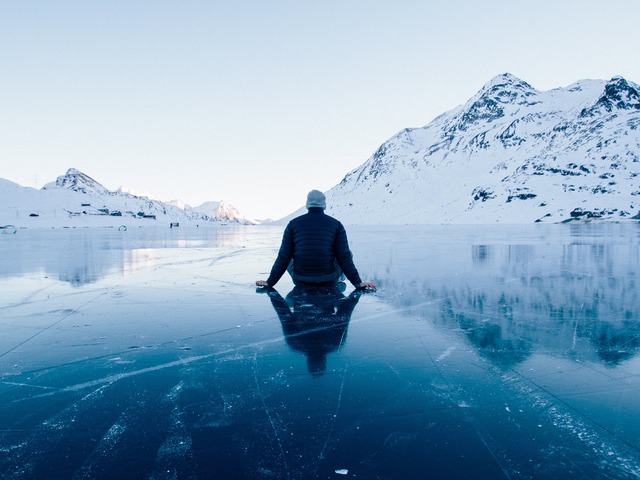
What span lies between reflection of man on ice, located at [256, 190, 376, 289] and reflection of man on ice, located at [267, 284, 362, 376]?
284 millimetres

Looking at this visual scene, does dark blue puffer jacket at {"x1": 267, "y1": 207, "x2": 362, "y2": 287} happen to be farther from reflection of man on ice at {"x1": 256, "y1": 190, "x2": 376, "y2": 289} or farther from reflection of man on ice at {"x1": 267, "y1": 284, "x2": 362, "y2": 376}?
reflection of man on ice at {"x1": 267, "y1": 284, "x2": 362, "y2": 376}

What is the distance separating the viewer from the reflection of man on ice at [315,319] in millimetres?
4251

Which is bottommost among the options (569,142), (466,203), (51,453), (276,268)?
(51,453)

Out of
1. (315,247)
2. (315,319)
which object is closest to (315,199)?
(315,247)

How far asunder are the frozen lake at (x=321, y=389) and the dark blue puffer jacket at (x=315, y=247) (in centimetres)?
104

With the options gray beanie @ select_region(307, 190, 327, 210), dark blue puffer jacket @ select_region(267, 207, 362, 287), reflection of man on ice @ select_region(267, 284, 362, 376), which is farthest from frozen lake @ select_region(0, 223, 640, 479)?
gray beanie @ select_region(307, 190, 327, 210)

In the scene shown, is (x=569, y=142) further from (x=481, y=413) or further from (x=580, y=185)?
(x=481, y=413)

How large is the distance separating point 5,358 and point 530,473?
15.3 ft

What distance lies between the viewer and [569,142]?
623ft

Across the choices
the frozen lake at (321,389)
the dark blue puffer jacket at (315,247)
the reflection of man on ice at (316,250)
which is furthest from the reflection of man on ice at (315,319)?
the dark blue puffer jacket at (315,247)

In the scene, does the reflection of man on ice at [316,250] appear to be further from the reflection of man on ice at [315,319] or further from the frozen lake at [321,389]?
the frozen lake at [321,389]

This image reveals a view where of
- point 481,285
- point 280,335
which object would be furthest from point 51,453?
point 481,285

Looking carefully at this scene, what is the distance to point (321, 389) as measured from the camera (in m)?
3.24

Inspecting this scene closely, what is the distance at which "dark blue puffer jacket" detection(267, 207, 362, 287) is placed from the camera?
7250mm
